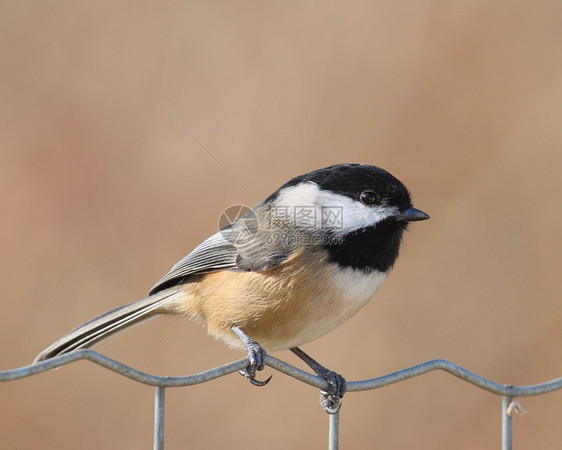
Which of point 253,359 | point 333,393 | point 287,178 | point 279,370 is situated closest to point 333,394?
point 333,393

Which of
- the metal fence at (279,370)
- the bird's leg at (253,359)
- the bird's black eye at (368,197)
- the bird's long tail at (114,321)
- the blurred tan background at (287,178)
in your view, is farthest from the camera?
the blurred tan background at (287,178)

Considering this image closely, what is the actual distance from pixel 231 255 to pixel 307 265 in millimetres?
342

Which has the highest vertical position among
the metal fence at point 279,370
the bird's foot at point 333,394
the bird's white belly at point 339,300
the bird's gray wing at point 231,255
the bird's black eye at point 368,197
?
the bird's black eye at point 368,197

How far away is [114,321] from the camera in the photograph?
2.30 meters

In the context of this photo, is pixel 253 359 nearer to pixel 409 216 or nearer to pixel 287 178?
pixel 409 216

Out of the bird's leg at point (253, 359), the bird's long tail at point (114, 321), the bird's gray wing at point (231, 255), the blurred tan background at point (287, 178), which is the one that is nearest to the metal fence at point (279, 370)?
the bird's leg at point (253, 359)

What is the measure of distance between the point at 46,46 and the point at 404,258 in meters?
2.14

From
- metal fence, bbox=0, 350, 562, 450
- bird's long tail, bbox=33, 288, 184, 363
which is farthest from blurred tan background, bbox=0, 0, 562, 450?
metal fence, bbox=0, 350, 562, 450

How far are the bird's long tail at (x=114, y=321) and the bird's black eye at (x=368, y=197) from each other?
0.75 m

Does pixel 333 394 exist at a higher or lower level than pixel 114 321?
lower

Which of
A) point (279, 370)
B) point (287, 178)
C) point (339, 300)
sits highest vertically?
point (287, 178)

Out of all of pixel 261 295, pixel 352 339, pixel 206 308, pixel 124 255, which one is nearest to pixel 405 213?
pixel 261 295

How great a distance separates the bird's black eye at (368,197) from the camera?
2068 mm

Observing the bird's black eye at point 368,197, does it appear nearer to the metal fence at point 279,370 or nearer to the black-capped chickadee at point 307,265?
the black-capped chickadee at point 307,265
